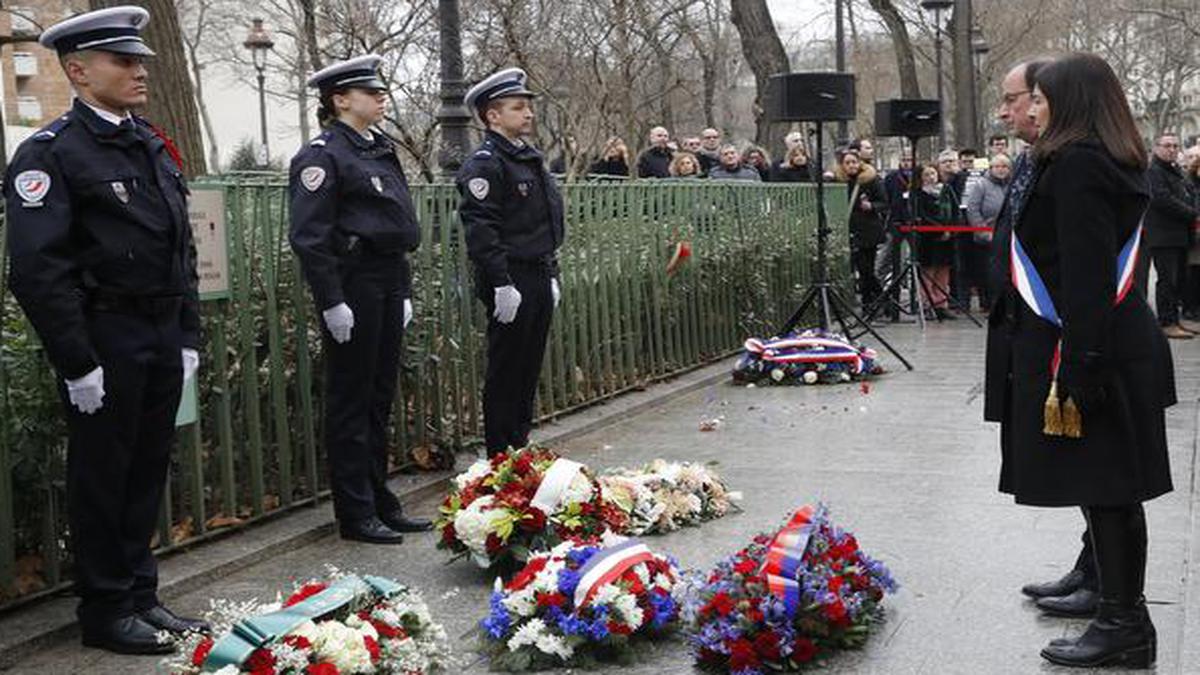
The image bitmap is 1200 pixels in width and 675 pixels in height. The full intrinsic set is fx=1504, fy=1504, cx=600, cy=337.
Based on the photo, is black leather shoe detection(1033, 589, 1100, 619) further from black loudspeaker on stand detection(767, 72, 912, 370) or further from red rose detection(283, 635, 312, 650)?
black loudspeaker on stand detection(767, 72, 912, 370)

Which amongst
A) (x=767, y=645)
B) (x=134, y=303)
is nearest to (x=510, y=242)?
(x=134, y=303)

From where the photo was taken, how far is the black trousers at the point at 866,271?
18297mm

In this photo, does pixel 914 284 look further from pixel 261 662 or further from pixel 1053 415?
pixel 261 662

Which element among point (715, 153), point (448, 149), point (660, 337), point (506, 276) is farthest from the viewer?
point (715, 153)

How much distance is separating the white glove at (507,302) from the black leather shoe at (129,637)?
2784mm

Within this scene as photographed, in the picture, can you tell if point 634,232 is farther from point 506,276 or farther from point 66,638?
point 66,638

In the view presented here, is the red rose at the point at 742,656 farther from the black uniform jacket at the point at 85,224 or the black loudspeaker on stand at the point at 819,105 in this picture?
the black loudspeaker on stand at the point at 819,105

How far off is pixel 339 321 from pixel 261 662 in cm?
238

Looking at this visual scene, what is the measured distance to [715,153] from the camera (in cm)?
1755

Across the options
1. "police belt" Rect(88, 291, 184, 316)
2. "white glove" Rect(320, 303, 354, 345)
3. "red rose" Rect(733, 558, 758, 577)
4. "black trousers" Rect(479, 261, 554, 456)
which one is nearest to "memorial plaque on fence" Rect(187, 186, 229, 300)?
"white glove" Rect(320, 303, 354, 345)

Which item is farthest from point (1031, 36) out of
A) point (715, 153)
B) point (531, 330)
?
point (531, 330)

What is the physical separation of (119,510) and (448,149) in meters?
5.56

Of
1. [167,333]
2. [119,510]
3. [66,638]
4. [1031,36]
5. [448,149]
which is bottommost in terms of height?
[66,638]

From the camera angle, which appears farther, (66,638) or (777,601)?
(66,638)
